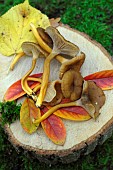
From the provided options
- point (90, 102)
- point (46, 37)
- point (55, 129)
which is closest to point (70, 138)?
point (55, 129)

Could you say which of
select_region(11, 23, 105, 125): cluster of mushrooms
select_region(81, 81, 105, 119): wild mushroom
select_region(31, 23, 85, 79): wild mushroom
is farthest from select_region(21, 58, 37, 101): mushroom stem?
select_region(81, 81, 105, 119): wild mushroom

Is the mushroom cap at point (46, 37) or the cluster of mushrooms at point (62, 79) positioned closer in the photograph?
the cluster of mushrooms at point (62, 79)

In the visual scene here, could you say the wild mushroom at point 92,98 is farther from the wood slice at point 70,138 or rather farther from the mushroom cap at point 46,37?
the mushroom cap at point 46,37

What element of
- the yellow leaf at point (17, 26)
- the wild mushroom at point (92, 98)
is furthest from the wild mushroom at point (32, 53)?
the wild mushroom at point (92, 98)

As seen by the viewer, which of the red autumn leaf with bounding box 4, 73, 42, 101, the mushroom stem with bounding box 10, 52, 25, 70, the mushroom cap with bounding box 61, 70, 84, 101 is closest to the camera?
the mushroom cap with bounding box 61, 70, 84, 101

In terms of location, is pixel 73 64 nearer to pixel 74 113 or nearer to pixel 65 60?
pixel 65 60

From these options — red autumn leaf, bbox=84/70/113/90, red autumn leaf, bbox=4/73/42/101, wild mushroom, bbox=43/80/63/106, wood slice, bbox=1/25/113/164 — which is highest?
red autumn leaf, bbox=4/73/42/101

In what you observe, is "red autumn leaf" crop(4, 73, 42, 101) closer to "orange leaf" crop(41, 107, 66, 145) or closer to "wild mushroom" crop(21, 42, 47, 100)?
"wild mushroom" crop(21, 42, 47, 100)
